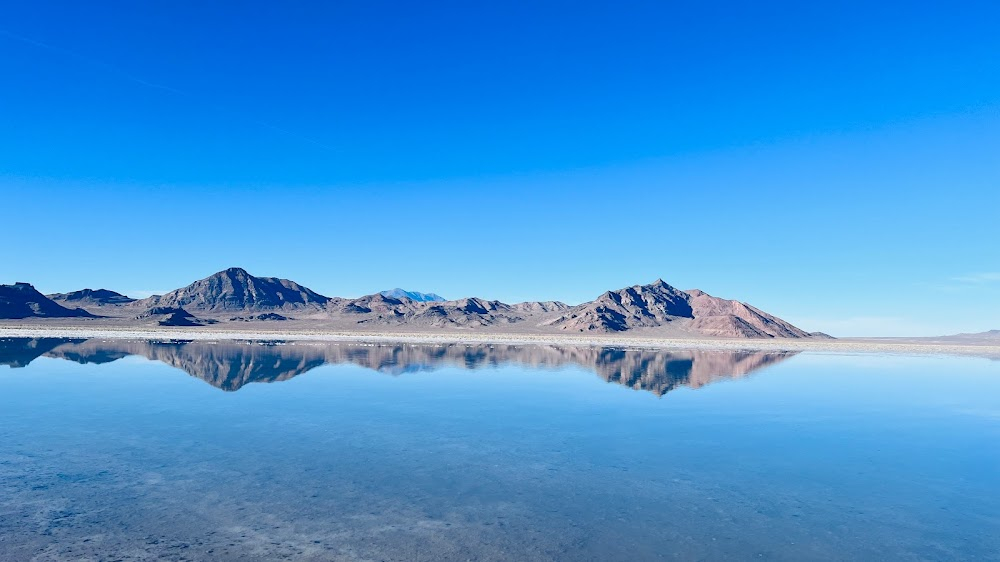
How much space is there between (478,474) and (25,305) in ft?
506

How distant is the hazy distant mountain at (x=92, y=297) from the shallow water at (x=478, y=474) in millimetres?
178503

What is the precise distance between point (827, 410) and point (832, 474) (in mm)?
13921

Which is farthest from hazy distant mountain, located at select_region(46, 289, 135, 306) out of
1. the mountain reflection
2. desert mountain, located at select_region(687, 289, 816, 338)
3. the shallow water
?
desert mountain, located at select_region(687, 289, 816, 338)

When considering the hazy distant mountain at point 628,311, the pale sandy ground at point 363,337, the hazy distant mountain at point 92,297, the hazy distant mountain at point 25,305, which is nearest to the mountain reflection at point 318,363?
the pale sandy ground at point 363,337

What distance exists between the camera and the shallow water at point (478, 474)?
10266 mm

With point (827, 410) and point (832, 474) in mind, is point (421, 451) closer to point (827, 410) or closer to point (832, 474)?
point (832, 474)

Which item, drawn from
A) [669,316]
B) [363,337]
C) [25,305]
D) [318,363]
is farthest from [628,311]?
[25,305]

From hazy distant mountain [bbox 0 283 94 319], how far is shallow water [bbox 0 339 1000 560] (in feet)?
386

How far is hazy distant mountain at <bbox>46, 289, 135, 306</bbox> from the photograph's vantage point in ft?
576

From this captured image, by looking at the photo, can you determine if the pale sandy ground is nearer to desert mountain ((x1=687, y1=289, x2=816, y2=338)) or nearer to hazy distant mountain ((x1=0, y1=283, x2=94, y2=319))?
hazy distant mountain ((x1=0, y1=283, x2=94, y2=319))

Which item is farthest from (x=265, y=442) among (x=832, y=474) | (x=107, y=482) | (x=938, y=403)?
(x=938, y=403)

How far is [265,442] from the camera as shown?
17484 millimetres

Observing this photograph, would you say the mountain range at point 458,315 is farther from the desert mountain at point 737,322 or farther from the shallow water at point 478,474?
the shallow water at point 478,474

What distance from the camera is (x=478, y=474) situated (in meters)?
14.6
